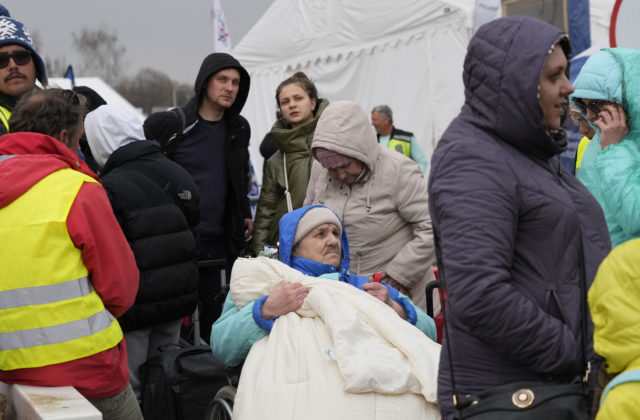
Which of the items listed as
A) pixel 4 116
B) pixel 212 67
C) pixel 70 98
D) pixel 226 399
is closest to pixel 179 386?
pixel 226 399

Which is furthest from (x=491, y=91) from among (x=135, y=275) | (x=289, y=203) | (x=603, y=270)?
(x=289, y=203)

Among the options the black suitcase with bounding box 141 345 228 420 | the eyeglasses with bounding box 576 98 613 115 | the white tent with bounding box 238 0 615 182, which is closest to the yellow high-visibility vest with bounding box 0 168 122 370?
the black suitcase with bounding box 141 345 228 420

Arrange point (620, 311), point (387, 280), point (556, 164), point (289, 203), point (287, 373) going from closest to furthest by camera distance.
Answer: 1. point (620, 311)
2. point (556, 164)
3. point (287, 373)
4. point (387, 280)
5. point (289, 203)

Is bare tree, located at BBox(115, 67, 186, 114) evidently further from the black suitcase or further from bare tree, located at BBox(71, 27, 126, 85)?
the black suitcase

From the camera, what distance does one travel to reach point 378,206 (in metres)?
4.35

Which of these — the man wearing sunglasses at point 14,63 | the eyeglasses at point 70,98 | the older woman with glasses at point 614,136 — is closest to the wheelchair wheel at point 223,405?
the eyeglasses at point 70,98

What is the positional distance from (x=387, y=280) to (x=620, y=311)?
7.87ft

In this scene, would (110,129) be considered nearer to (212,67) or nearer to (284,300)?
(212,67)

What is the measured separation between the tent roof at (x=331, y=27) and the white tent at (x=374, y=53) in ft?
0.05

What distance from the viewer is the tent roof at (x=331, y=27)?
12422 millimetres

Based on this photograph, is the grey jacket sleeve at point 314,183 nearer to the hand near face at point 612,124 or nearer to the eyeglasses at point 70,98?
the eyeglasses at point 70,98

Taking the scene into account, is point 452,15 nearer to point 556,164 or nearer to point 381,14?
point 381,14

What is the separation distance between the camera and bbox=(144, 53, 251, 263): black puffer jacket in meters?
5.65

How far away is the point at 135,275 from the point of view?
3350mm
